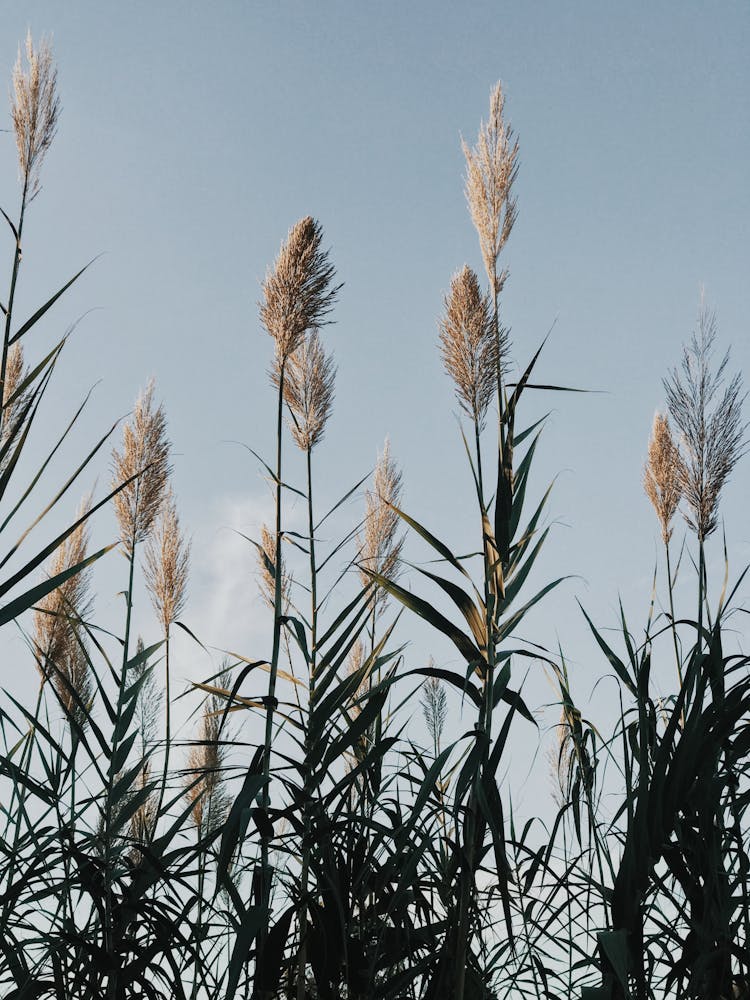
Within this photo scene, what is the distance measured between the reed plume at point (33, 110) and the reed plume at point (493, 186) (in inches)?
44.2

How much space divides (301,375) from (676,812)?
1676 mm

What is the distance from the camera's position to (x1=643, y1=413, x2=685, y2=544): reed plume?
3.57 metres

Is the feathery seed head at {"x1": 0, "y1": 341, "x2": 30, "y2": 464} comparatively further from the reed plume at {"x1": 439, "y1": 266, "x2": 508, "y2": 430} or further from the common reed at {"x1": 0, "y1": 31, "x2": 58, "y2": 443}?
the reed plume at {"x1": 439, "y1": 266, "x2": 508, "y2": 430}

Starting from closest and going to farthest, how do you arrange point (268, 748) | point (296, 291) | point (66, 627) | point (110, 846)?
1. point (268, 748)
2. point (110, 846)
3. point (296, 291)
4. point (66, 627)

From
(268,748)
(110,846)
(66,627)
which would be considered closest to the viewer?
(268,748)

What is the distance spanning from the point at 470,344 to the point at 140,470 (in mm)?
1358

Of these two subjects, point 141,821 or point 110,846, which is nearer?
point 110,846

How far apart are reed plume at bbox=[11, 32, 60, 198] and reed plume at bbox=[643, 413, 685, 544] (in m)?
2.29

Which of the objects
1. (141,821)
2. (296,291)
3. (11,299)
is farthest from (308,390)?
(141,821)

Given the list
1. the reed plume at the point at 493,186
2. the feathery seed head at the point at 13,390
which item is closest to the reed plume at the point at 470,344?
the reed plume at the point at 493,186

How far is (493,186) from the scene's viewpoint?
2.67 meters

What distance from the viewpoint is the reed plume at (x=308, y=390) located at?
2.86 m

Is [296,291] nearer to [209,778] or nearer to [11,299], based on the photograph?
[11,299]

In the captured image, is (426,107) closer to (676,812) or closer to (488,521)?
(488,521)
